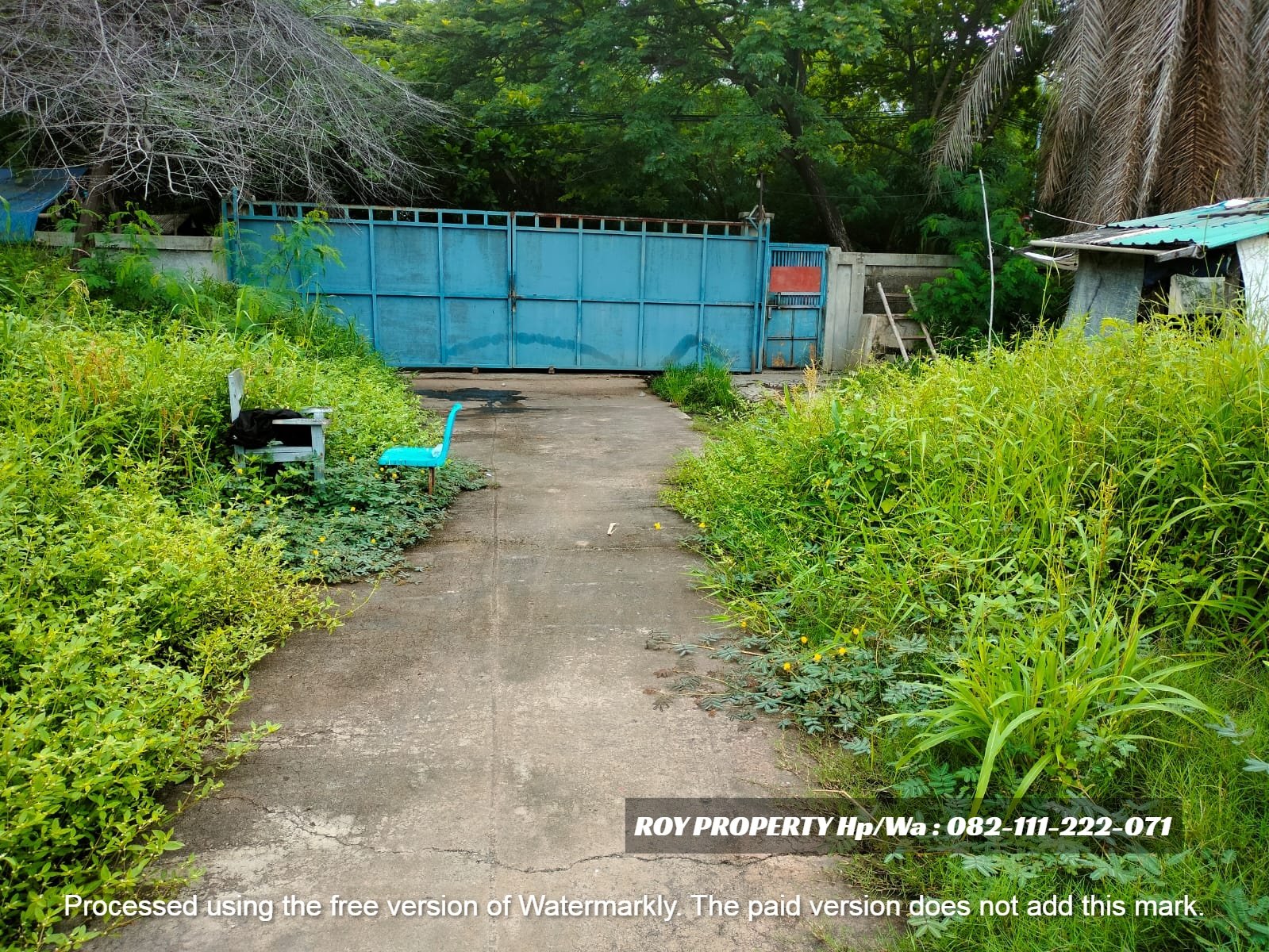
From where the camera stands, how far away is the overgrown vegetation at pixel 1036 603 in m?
2.43

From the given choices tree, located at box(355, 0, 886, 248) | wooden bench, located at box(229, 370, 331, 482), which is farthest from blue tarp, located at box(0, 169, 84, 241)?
wooden bench, located at box(229, 370, 331, 482)

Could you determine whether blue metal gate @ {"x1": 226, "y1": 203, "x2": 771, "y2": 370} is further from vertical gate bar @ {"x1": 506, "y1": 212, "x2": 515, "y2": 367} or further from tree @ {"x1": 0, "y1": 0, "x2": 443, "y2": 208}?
tree @ {"x1": 0, "y1": 0, "x2": 443, "y2": 208}

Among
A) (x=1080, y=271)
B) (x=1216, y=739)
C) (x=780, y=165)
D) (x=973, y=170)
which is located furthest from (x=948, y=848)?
(x=780, y=165)

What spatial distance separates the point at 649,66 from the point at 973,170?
520 cm

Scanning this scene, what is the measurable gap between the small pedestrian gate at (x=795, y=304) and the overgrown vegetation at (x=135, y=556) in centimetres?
690

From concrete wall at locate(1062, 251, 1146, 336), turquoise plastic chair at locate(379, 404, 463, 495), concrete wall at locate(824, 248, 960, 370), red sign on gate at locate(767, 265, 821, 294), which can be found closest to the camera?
turquoise plastic chair at locate(379, 404, 463, 495)

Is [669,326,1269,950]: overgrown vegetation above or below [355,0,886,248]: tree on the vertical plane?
below

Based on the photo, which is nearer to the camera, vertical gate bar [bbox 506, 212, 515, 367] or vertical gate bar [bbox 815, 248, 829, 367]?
vertical gate bar [bbox 506, 212, 515, 367]

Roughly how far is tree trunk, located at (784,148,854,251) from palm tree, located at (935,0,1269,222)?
4131 millimetres

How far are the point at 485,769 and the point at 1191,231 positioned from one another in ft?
24.4

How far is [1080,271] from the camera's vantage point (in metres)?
8.95

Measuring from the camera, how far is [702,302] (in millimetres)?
12836

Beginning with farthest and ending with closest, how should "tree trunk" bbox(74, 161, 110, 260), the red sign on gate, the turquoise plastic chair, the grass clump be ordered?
the red sign on gate → the grass clump → "tree trunk" bbox(74, 161, 110, 260) → the turquoise plastic chair

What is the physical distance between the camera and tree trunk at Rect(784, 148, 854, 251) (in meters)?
14.8
